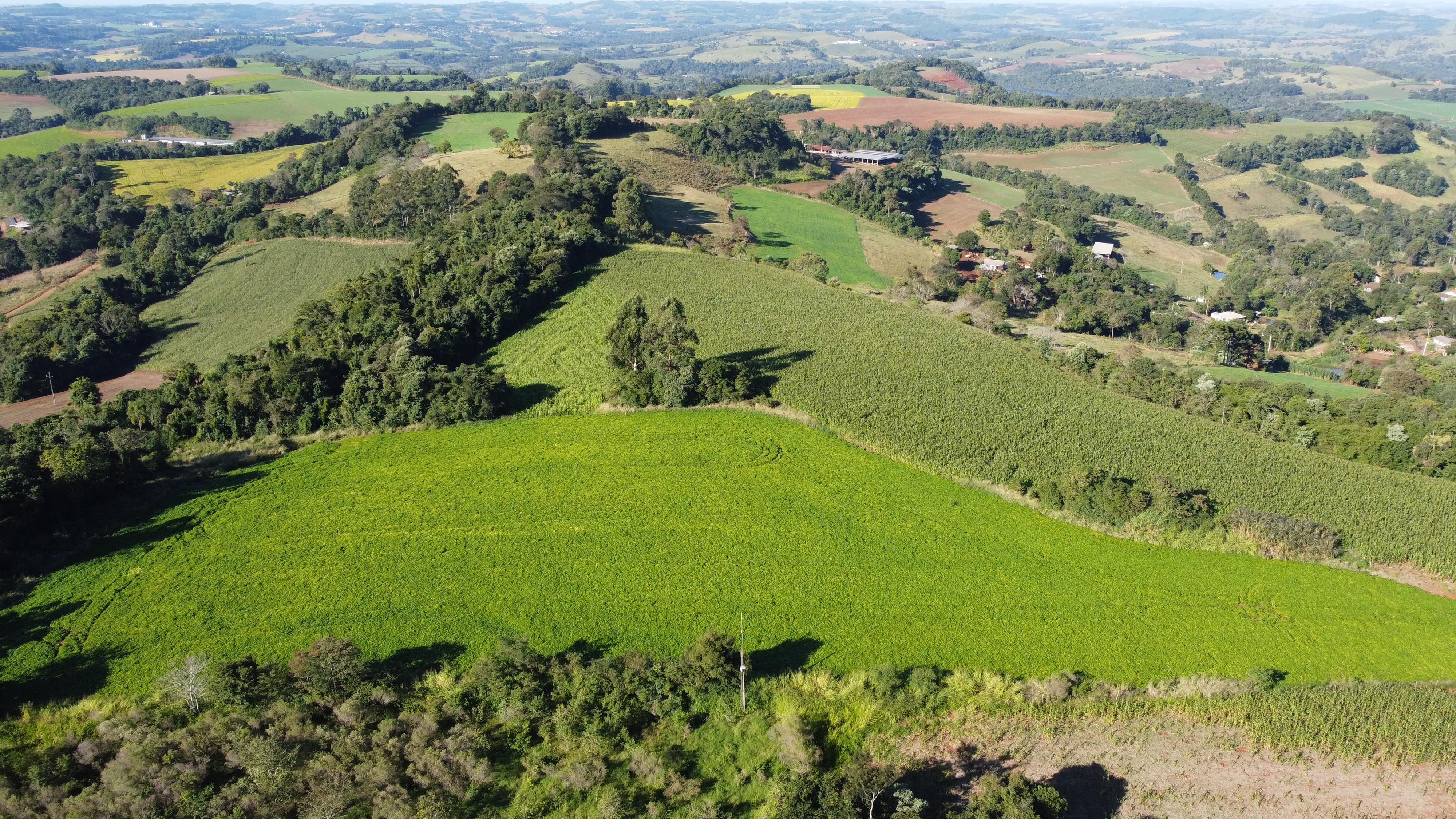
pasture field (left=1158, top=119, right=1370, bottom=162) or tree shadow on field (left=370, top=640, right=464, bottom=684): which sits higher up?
pasture field (left=1158, top=119, right=1370, bottom=162)

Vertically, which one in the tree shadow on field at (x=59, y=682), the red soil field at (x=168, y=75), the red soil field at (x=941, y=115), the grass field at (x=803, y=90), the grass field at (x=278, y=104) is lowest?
the tree shadow on field at (x=59, y=682)

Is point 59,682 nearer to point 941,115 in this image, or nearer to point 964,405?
point 964,405

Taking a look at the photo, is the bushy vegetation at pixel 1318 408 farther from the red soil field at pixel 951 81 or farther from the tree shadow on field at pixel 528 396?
the red soil field at pixel 951 81

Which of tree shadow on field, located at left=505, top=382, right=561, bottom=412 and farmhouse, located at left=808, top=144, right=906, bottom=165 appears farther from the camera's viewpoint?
farmhouse, located at left=808, top=144, right=906, bottom=165

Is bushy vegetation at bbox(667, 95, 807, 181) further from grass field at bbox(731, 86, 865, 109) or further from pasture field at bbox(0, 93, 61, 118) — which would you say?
pasture field at bbox(0, 93, 61, 118)

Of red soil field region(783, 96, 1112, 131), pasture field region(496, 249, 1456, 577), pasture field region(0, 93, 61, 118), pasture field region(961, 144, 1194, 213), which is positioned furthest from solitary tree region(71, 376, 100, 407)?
pasture field region(0, 93, 61, 118)

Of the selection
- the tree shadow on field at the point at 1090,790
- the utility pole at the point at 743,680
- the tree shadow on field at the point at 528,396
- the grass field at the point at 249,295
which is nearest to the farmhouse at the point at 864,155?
the grass field at the point at 249,295
